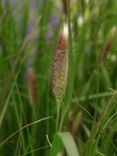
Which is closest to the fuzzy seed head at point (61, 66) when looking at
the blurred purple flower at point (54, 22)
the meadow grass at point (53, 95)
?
the meadow grass at point (53, 95)

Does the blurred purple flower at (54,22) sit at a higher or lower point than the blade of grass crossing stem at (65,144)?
higher

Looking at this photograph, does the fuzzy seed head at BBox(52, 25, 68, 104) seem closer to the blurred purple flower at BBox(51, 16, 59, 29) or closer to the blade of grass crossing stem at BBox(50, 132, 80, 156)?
the blade of grass crossing stem at BBox(50, 132, 80, 156)

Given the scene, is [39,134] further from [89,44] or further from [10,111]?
[89,44]

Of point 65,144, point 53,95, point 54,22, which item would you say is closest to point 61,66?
point 65,144

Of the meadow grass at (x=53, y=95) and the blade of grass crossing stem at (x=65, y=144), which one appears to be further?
the meadow grass at (x=53, y=95)

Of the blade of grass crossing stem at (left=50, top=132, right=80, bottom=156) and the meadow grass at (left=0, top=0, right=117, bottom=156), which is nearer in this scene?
the blade of grass crossing stem at (left=50, top=132, right=80, bottom=156)

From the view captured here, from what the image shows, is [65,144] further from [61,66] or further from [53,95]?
[53,95]

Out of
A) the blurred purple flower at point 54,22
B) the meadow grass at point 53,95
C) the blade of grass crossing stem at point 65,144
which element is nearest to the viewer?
the blade of grass crossing stem at point 65,144

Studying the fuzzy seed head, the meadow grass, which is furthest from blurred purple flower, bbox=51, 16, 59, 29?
the fuzzy seed head

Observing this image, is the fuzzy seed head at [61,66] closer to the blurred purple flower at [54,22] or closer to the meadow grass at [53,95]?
the meadow grass at [53,95]
